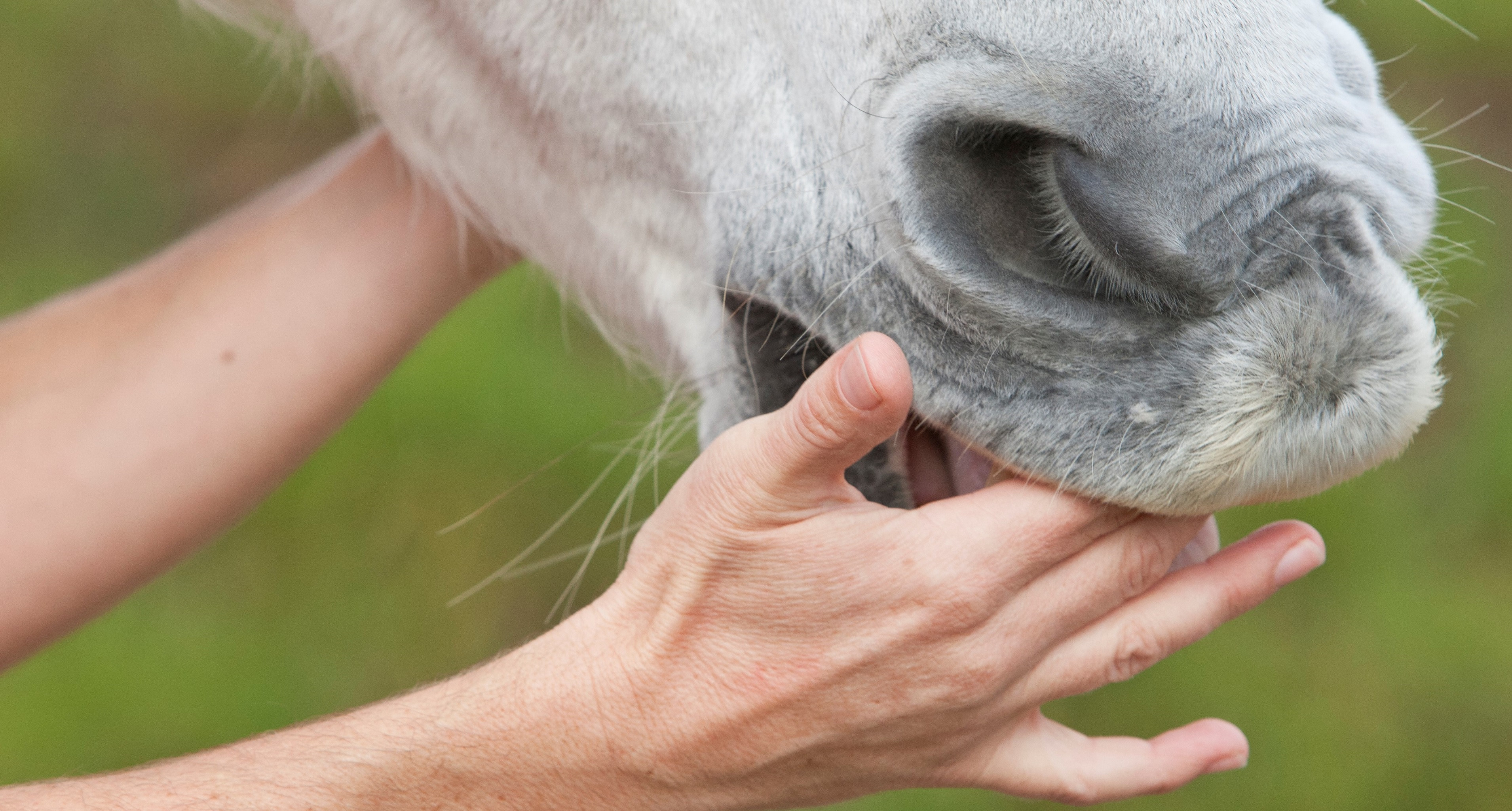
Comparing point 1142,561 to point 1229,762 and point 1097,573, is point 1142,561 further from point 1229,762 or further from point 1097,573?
point 1229,762

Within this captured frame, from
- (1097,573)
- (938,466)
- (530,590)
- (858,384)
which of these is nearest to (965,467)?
(938,466)

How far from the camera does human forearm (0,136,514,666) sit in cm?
140

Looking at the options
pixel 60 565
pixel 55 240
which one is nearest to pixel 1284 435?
pixel 60 565

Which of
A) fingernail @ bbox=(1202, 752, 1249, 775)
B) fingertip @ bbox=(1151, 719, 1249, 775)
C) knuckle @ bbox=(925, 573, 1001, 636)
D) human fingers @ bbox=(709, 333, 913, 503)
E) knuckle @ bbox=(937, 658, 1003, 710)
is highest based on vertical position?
human fingers @ bbox=(709, 333, 913, 503)

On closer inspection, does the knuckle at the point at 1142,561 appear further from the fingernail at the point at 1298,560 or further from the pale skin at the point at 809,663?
the fingernail at the point at 1298,560

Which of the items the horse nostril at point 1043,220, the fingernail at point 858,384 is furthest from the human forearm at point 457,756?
the horse nostril at point 1043,220

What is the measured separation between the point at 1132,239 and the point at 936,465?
1.16ft

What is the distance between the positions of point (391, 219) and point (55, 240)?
2.44 metres

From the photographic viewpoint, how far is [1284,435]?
829mm

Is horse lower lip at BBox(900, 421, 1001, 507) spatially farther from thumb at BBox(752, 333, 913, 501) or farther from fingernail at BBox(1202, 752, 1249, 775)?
fingernail at BBox(1202, 752, 1249, 775)

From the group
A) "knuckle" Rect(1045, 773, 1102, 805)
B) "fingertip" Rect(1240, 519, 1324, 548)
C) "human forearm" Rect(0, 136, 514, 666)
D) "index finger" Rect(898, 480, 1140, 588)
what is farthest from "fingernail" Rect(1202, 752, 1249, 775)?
"human forearm" Rect(0, 136, 514, 666)

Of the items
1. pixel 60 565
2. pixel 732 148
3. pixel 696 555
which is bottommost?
pixel 60 565

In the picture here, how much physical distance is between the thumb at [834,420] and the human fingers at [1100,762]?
367mm

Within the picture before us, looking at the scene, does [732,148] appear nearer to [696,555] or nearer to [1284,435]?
[696,555]
